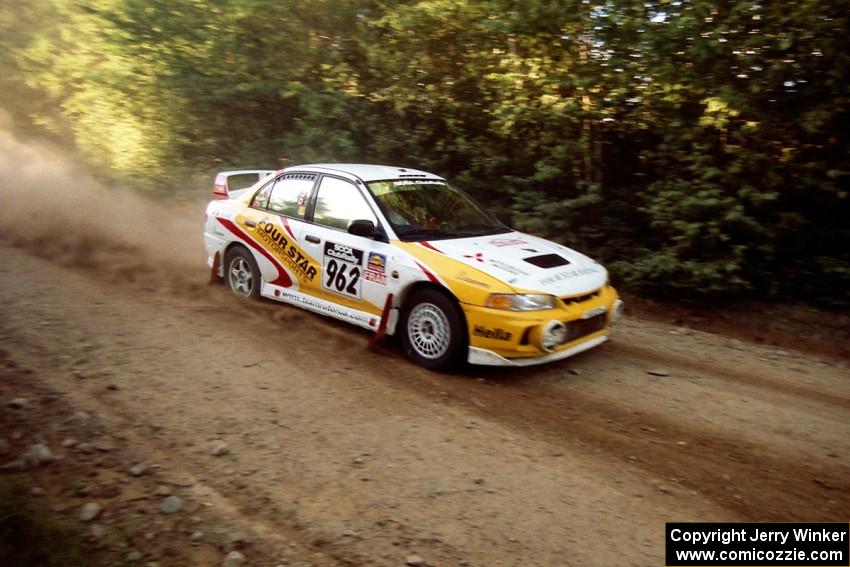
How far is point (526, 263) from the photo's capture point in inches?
225

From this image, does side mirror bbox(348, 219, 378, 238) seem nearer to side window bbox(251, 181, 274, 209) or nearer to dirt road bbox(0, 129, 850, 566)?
dirt road bbox(0, 129, 850, 566)

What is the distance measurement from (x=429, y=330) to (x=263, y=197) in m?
2.83

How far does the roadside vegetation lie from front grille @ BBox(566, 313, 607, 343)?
2.50 m

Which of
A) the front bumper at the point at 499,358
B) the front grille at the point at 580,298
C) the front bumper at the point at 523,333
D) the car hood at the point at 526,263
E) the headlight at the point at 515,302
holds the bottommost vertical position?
the front bumper at the point at 499,358

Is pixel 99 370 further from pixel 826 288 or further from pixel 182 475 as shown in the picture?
pixel 826 288

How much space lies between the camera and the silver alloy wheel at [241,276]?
7.50m

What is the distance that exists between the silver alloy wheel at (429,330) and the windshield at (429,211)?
2.33 feet

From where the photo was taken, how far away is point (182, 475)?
3.68m

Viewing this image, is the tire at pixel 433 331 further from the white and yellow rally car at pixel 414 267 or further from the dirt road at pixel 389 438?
the dirt road at pixel 389 438

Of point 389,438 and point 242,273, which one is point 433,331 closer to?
point 389,438

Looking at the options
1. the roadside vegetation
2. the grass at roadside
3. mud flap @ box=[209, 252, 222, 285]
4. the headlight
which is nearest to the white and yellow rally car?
the headlight

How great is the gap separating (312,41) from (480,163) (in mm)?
4173

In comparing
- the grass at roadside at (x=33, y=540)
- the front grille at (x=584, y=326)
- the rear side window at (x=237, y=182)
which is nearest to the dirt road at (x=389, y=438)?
the grass at roadside at (x=33, y=540)

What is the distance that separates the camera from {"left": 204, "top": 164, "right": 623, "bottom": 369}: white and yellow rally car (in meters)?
5.37
